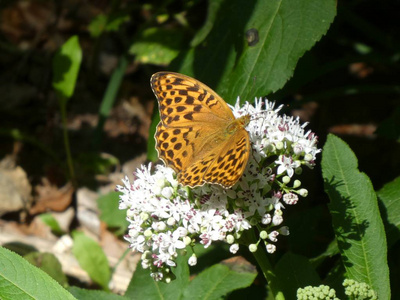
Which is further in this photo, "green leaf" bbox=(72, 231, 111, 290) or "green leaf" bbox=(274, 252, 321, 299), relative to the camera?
"green leaf" bbox=(72, 231, 111, 290)

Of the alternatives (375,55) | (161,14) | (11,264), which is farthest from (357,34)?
(11,264)

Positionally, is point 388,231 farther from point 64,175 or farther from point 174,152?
point 64,175

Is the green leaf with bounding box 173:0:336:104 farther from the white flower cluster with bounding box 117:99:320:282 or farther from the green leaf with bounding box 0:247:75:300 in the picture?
the green leaf with bounding box 0:247:75:300

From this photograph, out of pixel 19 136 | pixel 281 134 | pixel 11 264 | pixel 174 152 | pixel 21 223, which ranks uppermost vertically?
pixel 281 134

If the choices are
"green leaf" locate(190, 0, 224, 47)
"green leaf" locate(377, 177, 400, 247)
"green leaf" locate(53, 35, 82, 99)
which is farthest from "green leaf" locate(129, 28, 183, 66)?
"green leaf" locate(377, 177, 400, 247)

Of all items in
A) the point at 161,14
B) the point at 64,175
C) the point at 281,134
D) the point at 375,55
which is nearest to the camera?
the point at 281,134

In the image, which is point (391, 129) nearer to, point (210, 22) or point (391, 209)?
point (391, 209)
